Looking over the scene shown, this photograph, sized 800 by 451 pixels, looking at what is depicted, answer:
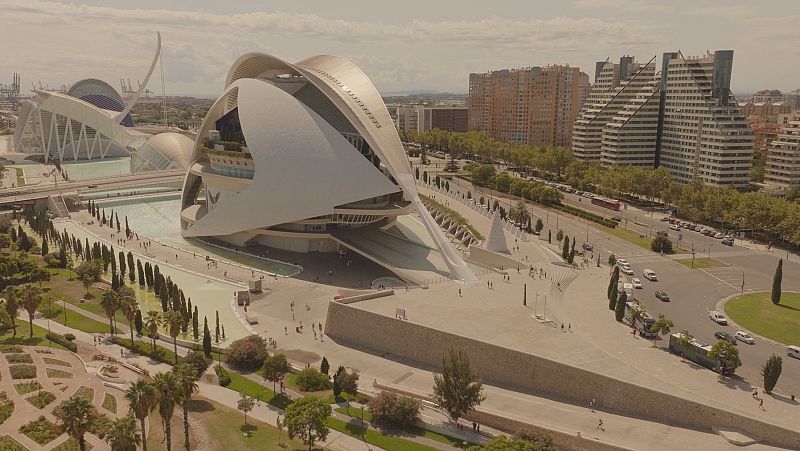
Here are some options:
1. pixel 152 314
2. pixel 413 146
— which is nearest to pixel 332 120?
pixel 152 314

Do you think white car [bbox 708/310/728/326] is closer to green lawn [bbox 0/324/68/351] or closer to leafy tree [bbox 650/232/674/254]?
leafy tree [bbox 650/232/674/254]

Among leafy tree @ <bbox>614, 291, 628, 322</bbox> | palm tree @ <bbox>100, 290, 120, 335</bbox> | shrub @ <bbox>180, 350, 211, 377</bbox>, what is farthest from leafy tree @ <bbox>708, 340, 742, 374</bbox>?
palm tree @ <bbox>100, 290, 120, 335</bbox>

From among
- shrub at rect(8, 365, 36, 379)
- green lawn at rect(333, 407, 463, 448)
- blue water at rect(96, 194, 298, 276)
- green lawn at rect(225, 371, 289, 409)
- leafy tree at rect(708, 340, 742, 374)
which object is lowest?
green lawn at rect(333, 407, 463, 448)


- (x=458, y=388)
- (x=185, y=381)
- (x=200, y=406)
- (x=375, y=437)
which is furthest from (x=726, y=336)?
(x=185, y=381)

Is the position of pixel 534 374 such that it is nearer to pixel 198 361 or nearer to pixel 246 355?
pixel 246 355

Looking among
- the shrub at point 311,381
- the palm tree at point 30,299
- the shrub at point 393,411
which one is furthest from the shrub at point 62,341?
the shrub at point 393,411

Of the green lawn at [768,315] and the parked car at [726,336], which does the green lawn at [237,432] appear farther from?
the green lawn at [768,315]

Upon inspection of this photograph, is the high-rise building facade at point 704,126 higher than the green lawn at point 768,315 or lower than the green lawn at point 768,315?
higher
